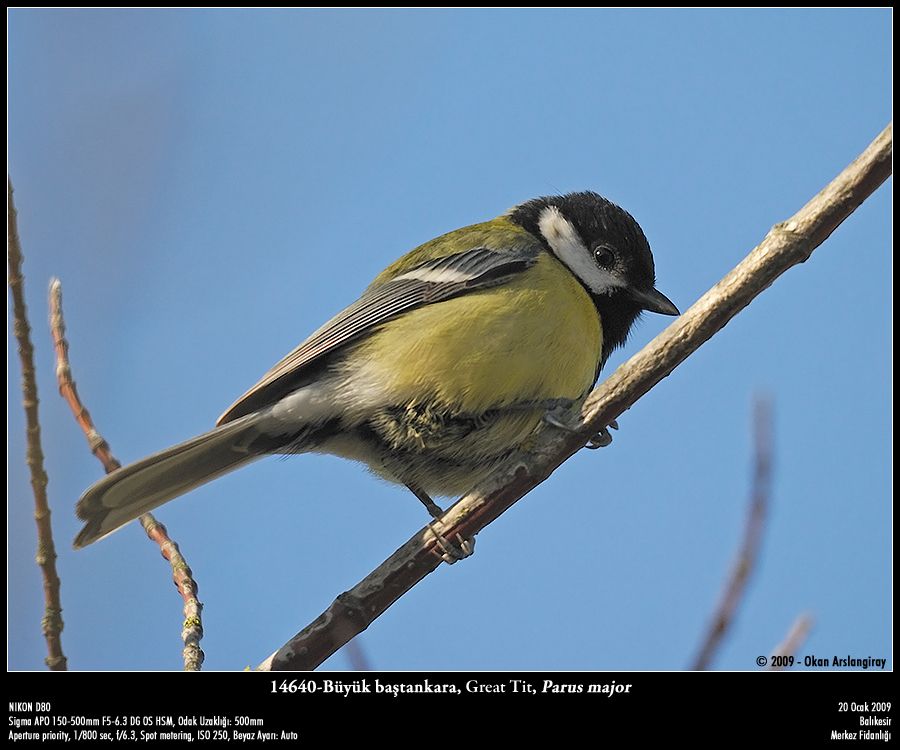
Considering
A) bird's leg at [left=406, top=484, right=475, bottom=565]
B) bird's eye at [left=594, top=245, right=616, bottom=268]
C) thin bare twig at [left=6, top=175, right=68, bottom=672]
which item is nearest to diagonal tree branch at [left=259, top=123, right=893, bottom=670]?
bird's leg at [left=406, top=484, right=475, bottom=565]

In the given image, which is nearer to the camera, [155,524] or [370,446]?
[155,524]

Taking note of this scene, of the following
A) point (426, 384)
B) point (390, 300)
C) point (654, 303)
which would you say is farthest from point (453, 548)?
point (654, 303)

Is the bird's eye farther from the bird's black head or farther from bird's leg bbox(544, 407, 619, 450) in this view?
bird's leg bbox(544, 407, 619, 450)

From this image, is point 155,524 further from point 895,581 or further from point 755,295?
point 895,581

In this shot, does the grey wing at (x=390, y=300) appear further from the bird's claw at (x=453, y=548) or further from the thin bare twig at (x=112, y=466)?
the bird's claw at (x=453, y=548)

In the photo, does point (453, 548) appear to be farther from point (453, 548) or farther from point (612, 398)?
point (612, 398)

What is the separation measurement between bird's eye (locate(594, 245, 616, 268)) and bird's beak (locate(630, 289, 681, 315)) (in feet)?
0.60

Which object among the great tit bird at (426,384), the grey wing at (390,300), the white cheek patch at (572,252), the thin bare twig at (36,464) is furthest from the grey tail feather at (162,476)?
the white cheek patch at (572,252)

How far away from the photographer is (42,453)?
2350 millimetres

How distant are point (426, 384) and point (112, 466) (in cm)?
130

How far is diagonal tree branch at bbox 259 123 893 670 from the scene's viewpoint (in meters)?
2.65
